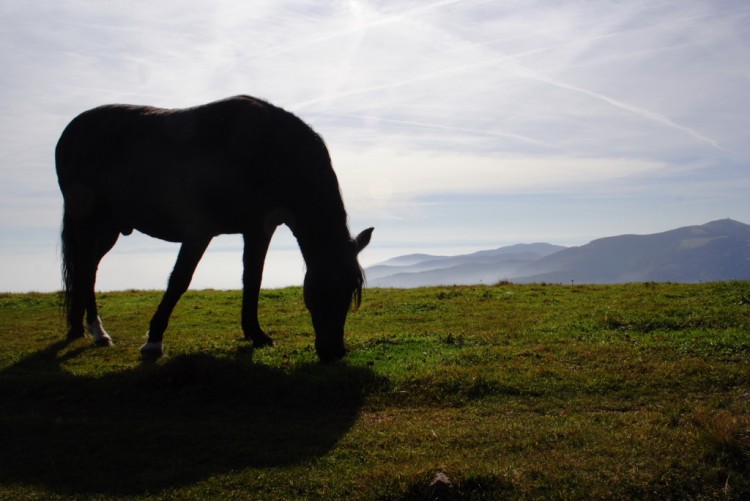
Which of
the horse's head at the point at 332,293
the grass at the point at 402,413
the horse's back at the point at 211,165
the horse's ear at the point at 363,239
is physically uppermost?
the horse's back at the point at 211,165

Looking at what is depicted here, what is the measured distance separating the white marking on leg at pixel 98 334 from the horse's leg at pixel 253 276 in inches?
105

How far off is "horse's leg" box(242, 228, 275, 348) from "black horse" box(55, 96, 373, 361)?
2cm

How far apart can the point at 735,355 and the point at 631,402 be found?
2.66 meters

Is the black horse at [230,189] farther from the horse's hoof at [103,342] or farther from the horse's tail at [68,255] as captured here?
the horse's hoof at [103,342]

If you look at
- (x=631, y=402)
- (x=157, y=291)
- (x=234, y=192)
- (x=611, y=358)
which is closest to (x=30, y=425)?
(x=234, y=192)

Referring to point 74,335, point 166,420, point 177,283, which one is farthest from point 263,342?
point 74,335

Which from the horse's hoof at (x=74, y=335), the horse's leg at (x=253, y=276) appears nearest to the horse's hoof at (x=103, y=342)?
the horse's hoof at (x=74, y=335)

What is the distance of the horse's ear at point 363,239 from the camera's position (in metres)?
9.30

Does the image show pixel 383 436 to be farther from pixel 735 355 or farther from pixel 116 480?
pixel 735 355

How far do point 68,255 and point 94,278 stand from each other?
2.18 ft

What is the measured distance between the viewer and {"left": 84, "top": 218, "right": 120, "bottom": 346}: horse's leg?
37.5 feet

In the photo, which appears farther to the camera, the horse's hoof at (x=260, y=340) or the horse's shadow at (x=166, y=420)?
the horse's hoof at (x=260, y=340)

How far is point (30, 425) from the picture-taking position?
7441mm

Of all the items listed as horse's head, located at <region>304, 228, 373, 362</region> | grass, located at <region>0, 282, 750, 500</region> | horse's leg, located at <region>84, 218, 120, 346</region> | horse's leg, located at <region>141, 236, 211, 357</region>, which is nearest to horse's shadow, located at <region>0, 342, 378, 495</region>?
grass, located at <region>0, 282, 750, 500</region>
